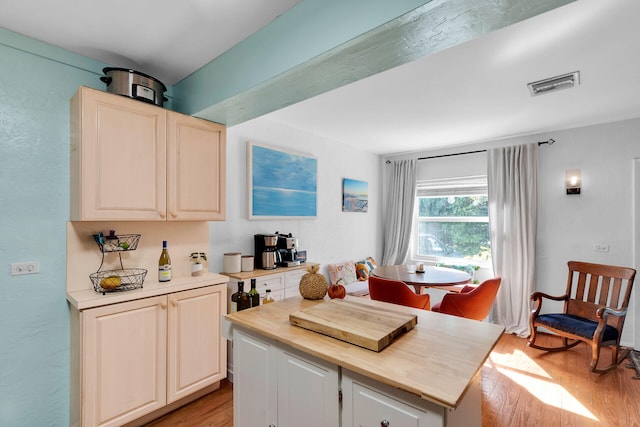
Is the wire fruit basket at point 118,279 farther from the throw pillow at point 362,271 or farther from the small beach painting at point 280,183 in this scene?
the throw pillow at point 362,271

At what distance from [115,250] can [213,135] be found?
110 centimetres

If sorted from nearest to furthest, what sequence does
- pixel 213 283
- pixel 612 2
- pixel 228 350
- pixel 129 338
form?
pixel 612 2 → pixel 129 338 → pixel 213 283 → pixel 228 350

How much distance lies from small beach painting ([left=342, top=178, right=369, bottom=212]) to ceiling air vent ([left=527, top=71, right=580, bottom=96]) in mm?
2498

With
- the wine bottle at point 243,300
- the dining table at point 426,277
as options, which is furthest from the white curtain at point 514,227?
the wine bottle at point 243,300

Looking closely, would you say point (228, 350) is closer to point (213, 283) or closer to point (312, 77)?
point (213, 283)

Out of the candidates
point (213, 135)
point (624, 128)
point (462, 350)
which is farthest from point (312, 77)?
point (624, 128)

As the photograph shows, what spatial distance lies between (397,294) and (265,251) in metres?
1.35

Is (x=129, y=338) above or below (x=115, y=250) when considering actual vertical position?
below

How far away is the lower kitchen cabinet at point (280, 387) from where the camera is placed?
3.80 ft

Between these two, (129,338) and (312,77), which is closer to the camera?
(312,77)

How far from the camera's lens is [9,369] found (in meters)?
1.78

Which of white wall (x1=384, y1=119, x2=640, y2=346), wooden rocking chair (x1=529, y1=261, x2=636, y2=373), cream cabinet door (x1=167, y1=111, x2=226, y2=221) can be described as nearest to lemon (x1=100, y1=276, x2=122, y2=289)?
cream cabinet door (x1=167, y1=111, x2=226, y2=221)

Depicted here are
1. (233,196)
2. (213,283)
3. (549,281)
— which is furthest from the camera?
(549,281)

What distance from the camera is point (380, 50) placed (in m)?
1.36
